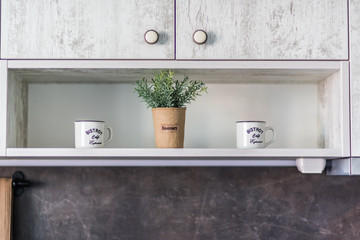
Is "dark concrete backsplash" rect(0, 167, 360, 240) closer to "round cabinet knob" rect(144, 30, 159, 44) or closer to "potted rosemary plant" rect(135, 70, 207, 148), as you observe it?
"potted rosemary plant" rect(135, 70, 207, 148)

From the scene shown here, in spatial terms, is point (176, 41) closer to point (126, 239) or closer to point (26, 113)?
point (26, 113)

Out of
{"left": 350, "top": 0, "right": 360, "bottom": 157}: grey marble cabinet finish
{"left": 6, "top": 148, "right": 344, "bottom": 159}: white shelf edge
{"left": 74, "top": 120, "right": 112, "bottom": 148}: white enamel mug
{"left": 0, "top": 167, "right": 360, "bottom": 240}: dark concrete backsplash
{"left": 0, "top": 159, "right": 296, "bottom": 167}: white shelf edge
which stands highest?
{"left": 350, "top": 0, "right": 360, "bottom": 157}: grey marble cabinet finish

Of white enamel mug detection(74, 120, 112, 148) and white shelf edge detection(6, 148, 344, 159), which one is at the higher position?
white enamel mug detection(74, 120, 112, 148)

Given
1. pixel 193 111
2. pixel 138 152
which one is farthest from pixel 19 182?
pixel 193 111

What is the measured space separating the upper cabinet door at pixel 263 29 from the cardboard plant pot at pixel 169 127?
0.52ft

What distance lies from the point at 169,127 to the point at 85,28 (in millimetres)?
357

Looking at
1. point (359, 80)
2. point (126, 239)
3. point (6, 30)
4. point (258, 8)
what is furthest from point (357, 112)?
point (6, 30)

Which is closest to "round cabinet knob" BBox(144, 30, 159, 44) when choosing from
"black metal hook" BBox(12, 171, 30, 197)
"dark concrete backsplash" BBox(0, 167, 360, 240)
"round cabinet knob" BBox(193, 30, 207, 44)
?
"round cabinet knob" BBox(193, 30, 207, 44)

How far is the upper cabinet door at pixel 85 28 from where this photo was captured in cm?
127

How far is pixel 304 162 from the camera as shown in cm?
142

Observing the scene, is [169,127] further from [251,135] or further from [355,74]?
[355,74]

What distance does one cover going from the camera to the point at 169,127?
4.22 feet

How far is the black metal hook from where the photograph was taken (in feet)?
4.94

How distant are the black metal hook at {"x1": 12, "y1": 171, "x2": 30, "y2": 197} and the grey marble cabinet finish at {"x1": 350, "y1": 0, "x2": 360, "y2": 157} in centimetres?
101
